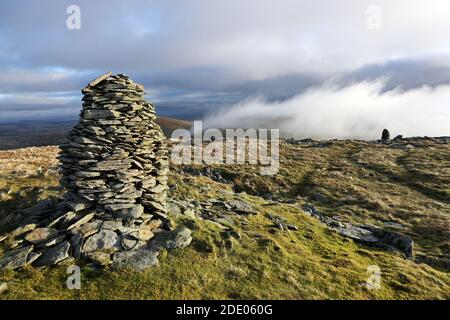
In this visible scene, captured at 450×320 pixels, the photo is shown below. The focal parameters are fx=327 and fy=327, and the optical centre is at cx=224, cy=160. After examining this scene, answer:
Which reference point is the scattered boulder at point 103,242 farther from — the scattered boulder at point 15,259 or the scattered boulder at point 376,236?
the scattered boulder at point 376,236

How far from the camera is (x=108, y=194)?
51.2 ft

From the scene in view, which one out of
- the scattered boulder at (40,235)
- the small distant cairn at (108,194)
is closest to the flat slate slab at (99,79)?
the small distant cairn at (108,194)

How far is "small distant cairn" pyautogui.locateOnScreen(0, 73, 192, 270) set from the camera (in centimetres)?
1432

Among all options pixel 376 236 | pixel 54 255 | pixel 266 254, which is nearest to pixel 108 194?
pixel 54 255

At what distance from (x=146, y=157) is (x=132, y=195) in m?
2.17

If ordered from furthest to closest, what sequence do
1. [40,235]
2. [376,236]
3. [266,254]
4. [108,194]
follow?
[376,236] → [266,254] → [108,194] → [40,235]

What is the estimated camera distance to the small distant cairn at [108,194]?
1432 cm

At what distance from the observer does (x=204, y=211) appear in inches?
842

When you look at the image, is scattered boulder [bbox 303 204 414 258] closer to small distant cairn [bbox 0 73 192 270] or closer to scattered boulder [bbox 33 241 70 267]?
small distant cairn [bbox 0 73 192 270]

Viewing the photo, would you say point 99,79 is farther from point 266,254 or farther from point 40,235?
point 266,254

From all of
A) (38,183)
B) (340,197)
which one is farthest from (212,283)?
(340,197)
